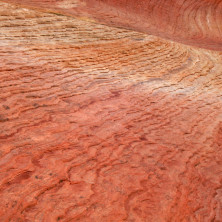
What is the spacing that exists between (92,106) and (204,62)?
1.17m

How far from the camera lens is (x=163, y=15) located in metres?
3.78

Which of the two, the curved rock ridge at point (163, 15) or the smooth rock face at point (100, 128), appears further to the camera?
the curved rock ridge at point (163, 15)

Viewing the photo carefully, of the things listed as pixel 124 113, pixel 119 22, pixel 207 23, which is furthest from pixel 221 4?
pixel 124 113

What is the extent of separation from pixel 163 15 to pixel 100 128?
289cm

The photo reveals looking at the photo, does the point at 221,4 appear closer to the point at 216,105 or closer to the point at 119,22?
the point at 119,22

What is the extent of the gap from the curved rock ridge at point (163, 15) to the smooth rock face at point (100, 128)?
2.35ft

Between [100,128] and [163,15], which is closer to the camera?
[100,128]

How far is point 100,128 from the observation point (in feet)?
4.13

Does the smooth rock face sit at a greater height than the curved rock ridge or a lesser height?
lesser

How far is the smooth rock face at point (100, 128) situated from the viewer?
0.92m

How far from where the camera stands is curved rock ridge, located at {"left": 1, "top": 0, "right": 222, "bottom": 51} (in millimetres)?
2727

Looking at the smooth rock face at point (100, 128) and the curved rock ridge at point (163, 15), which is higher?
the curved rock ridge at point (163, 15)

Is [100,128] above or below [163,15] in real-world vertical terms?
below

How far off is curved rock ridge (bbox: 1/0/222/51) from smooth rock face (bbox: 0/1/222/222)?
716 millimetres
